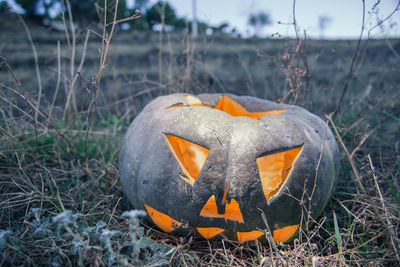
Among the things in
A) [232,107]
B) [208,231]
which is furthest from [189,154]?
[232,107]

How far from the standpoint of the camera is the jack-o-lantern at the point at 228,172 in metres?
1.39

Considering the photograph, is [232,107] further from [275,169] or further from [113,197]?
[113,197]

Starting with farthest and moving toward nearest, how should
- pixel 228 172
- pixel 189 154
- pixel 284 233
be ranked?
pixel 189 154 → pixel 284 233 → pixel 228 172

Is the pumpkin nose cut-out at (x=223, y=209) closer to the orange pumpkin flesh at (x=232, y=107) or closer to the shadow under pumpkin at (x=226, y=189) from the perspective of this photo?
the shadow under pumpkin at (x=226, y=189)

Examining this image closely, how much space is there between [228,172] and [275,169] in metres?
0.39

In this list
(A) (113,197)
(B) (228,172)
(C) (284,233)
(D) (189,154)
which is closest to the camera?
(B) (228,172)

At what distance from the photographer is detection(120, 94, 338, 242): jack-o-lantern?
4.57 ft

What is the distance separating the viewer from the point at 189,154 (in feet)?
5.38

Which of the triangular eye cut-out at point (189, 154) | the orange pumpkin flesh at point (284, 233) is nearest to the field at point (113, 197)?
the orange pumpkin flesh at point (284, 233)

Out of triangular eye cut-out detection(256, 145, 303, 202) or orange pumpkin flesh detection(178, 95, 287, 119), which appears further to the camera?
orange pumpkin flesh detection(178, 95, 287, 119)

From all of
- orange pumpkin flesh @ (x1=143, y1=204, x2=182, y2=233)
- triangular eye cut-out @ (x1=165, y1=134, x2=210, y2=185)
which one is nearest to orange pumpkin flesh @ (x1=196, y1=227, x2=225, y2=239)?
orange pumpkin flesh @ (x1=143, y1=204, x2=182, y2=233)

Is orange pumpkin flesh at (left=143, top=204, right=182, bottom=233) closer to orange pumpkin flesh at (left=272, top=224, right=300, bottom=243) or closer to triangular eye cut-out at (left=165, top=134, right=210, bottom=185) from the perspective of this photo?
triangular eye cut-out at (left=165, top=134, right=210, bottom=185)

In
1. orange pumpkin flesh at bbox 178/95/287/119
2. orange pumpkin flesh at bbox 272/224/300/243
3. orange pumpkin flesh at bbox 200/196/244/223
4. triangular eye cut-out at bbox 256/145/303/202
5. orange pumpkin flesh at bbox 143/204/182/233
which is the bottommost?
orange pumpkin flesh at bbox 272/224/300/243

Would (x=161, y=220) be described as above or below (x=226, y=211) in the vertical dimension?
below
